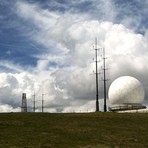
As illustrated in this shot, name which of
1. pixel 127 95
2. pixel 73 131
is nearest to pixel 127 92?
pixel 127 95

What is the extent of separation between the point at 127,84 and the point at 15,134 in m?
52.7

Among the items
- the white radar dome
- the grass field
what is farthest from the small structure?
the grass field

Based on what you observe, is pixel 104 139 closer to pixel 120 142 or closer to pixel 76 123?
pixel 120 142

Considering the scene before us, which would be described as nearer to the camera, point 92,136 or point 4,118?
point 92,136

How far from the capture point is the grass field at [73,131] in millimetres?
33875

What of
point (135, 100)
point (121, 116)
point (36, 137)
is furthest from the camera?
point (135, 100)


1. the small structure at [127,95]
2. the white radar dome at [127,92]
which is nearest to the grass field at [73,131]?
the small structure at [127,95]

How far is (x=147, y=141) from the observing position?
119 ft

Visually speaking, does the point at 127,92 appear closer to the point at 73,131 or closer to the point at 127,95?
the point at 127,95

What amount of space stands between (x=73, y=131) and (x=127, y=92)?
46.2 meters

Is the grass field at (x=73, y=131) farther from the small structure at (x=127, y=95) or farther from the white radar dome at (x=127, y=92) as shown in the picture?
the white radar dome at (x=127, y=92)

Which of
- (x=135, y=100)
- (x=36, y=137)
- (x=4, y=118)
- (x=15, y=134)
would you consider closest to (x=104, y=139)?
(x=36, y=137)

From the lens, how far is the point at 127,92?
84.8 metres

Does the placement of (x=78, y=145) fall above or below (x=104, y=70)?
below
